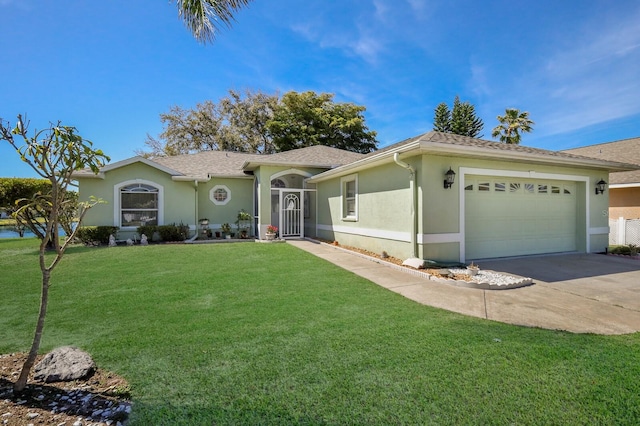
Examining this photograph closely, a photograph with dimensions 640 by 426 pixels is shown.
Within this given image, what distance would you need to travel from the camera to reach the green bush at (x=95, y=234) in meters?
11.7

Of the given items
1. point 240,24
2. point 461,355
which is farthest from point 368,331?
point 240,24

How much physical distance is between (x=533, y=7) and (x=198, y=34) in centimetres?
1046

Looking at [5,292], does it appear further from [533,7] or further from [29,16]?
[533,7]

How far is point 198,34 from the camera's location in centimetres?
846

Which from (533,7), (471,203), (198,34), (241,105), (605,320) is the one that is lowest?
(605,320)

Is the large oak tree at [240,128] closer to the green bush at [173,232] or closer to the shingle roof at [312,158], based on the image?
the shingle roof at [312,158]

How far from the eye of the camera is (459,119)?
33625 millimetres

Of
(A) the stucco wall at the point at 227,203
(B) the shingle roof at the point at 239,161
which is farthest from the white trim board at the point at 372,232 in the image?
(A) the stucco wall at the point at 227,203

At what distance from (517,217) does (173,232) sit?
1310cm

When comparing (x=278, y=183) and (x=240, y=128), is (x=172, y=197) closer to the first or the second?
(x=278, y=183)

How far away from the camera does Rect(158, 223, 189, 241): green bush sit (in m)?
12.8

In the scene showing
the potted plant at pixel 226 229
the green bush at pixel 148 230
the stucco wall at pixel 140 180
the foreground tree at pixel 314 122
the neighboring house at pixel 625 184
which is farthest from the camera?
the foreground tree at pixel 314 122

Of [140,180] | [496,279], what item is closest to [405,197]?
[496,279]

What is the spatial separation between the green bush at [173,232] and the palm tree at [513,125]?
2495 cm
